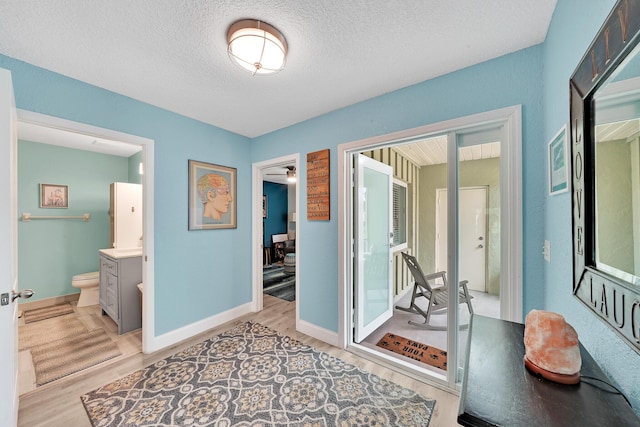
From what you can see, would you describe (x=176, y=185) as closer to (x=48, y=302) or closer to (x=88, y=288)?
(x=88, y=288)

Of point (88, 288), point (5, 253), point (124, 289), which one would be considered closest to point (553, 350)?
point (5, 253)

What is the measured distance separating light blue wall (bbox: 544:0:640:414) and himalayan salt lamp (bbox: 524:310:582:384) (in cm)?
10

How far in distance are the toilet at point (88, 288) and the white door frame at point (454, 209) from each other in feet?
11.7

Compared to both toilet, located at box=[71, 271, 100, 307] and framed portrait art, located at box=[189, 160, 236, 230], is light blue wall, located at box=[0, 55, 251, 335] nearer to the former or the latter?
framed portrait art, located at box=[189, 160, 236, 230]

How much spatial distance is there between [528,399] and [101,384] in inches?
108

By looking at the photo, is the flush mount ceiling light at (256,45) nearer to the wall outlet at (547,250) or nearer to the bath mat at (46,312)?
the wall outlet at (547,250)

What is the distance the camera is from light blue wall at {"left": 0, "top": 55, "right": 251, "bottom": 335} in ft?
6.11

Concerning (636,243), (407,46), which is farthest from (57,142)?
(636,243)

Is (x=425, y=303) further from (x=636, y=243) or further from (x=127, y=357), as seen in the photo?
(x=127, y=357)

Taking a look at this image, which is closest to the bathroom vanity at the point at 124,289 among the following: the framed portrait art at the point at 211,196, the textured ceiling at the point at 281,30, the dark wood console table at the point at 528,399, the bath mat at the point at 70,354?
the bath mat at the point at 70,354

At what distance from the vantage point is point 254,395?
5.84 ft

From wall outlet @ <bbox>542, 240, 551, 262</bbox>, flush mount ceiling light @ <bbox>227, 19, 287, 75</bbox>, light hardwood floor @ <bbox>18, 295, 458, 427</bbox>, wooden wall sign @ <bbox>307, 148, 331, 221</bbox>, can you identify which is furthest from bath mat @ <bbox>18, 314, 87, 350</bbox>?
wall outlet @ <bbox>542, 240, 551, 262</bbox>

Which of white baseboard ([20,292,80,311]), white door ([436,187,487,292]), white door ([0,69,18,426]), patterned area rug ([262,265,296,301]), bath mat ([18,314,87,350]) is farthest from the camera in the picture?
patterned area rug ([262,265,296,301])

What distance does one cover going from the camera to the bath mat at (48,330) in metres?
2.51
